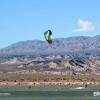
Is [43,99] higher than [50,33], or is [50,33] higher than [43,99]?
[50,33]

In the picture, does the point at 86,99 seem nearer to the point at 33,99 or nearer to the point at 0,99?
the point at 33,99

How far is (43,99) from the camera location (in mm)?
118312

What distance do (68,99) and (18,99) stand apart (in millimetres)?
10989

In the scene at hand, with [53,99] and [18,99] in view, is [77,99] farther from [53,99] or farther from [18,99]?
[18,99]

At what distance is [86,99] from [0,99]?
19.1 meters

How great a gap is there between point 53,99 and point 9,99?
10.1 metres

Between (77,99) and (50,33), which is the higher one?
(50,33)

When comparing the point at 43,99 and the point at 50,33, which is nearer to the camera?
the point at 50,33

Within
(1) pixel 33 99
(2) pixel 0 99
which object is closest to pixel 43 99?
(1) pixel 33 99

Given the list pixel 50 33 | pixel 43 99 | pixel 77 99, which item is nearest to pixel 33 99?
pixel 43 99

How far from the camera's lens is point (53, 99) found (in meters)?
117

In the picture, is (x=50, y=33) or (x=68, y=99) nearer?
(x=50, y=33)

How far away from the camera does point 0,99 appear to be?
12181cm

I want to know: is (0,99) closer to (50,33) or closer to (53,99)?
(53,99)
